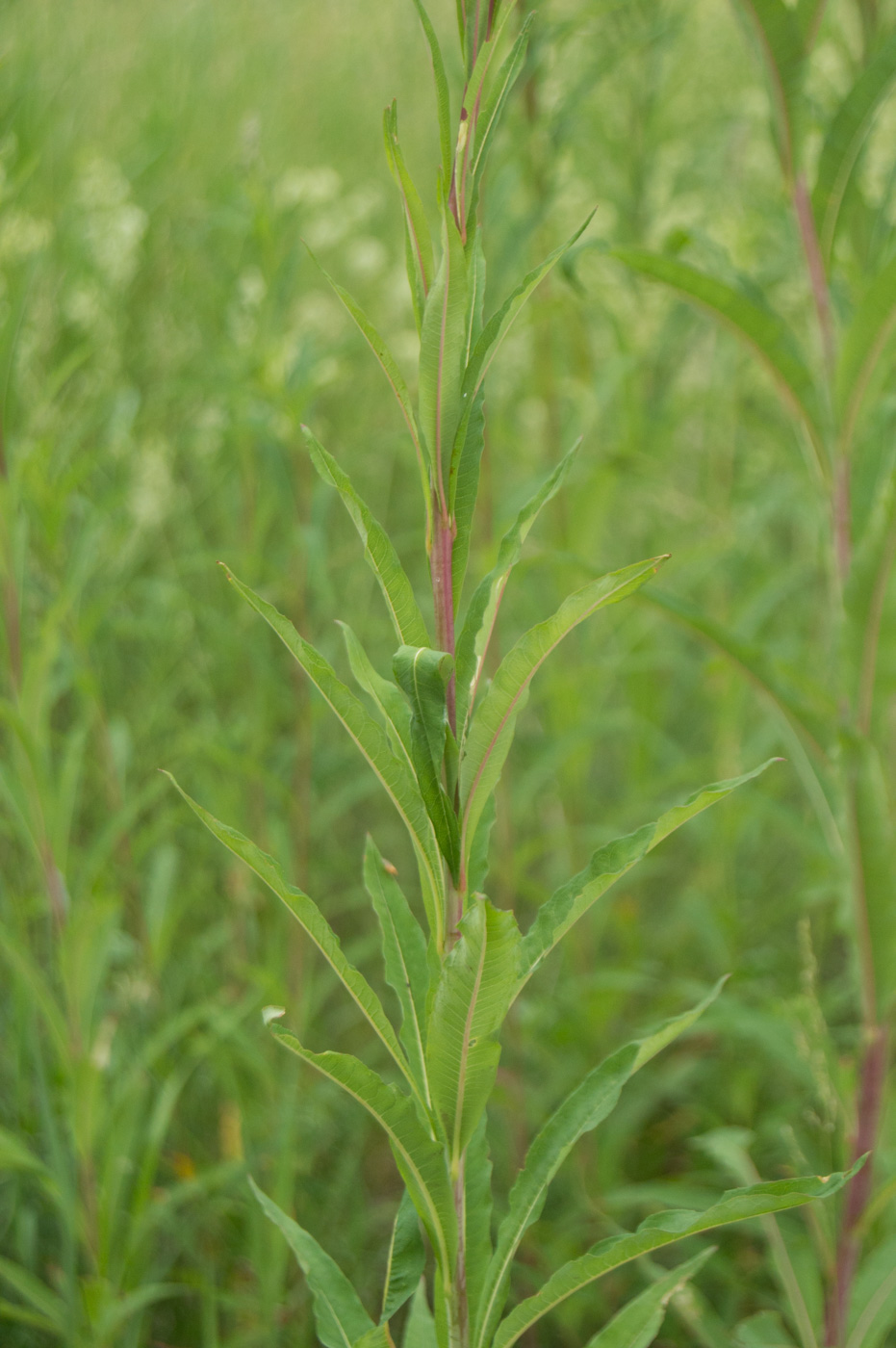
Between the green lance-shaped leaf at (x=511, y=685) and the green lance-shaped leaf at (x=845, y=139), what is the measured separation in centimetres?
76

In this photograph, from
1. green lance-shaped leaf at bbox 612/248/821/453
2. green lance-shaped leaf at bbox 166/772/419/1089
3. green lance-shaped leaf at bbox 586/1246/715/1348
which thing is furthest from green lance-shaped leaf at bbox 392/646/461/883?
green lance-shaped leaf at bbox 612/248/821/453

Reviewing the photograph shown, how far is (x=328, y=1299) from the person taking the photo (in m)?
0.83

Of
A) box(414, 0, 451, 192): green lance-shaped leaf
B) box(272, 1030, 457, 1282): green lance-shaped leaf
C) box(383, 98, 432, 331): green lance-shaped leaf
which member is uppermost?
box(414, 0, 451, 192): green lance-shaped leaf

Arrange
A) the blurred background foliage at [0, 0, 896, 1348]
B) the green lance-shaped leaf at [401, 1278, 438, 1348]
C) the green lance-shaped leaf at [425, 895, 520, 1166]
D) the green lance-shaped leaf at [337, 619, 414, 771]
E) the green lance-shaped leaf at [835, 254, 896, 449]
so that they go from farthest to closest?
1. the blurred background foliage at [0, 0, 896, 1348]
2. the green lance-shaped leaf at [835, 254, 896, 449]
3. the green lance-shaped leaf at [401, 1278, 438, 1348]
4. the green lance-shaped leaf at [337, 619, 414, 771]
5. the green lance-shaped leaf at [425, 895, 520, 1166]

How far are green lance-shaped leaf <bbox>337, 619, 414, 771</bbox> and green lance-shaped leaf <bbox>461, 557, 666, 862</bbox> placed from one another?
5cm

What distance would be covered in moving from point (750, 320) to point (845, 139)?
0.73 feet

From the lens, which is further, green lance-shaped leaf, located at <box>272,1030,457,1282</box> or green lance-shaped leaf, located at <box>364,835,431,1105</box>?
green lance-shaped leaf, located at <box>364,835,431,1105</box>

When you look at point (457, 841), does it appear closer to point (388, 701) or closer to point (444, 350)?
point (388, 701)

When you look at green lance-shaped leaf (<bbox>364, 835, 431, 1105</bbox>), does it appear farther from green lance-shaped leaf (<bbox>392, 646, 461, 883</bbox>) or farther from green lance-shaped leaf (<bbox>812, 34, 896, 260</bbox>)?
green lance-shaped leaf (<bbox>812, 34, 896, 260</bbox>)

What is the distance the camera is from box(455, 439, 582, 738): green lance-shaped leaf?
75 centimetres

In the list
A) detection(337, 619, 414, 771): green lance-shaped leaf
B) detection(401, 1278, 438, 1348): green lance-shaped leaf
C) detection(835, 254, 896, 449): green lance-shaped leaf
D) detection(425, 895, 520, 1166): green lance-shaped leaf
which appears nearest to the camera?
detection(425, 895, 520, 1166): green lance-shaped leaf

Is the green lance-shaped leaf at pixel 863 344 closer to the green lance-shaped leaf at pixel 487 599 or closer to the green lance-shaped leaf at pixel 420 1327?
the green lance-shaped leaf at pixel 487 599

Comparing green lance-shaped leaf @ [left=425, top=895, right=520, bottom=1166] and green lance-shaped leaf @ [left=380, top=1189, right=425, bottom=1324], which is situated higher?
green lance-shaped leaf @ [left=425, top=895, right=520, bottom=1166]

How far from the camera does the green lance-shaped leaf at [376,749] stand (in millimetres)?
709
